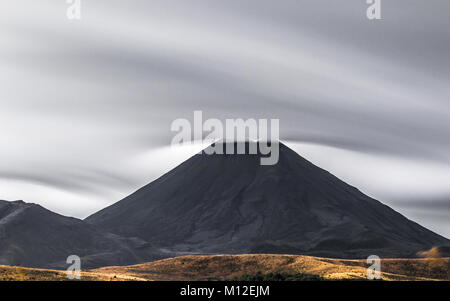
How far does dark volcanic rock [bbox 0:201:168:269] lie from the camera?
155 metres

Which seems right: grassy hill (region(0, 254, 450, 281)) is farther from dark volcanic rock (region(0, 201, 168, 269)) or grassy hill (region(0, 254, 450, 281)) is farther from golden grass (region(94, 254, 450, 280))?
dark volcanic rock (region(0, 201, 168, 269))

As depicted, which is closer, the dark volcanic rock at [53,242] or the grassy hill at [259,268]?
the grassy hill at [259,268]

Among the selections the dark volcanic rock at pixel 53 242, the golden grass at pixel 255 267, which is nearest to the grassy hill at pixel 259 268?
the golden grass at pixel 255 267

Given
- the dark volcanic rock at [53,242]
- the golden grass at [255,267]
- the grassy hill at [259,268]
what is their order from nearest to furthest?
the grassy hill at [259,268], the golden grass at [255,267], the dark volcanic rock at [53,242]

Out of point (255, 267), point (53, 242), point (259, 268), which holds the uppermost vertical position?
point (53, 242)

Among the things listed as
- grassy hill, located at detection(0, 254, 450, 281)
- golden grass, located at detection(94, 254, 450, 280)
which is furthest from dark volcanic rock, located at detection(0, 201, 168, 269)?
golden grass, located at detection(94, 254, 450, 280)

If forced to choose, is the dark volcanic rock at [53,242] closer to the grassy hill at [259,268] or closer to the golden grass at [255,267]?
the grassy hill at [259,268]

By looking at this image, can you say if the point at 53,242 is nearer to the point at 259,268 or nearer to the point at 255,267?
the point at 255,267

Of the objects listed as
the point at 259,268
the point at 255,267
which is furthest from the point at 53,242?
the point at 259,268

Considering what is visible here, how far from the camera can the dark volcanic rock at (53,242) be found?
508ft

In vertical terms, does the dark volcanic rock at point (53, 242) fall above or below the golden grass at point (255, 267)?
above

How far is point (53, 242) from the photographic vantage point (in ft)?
564

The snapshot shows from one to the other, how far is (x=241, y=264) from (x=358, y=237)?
94687mm
